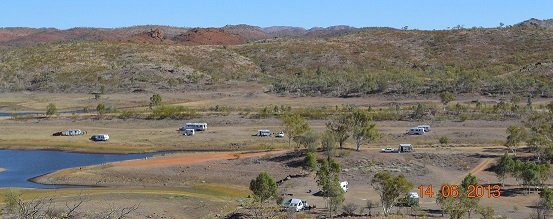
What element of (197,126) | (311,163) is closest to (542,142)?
(311,163)

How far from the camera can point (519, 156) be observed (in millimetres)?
66438

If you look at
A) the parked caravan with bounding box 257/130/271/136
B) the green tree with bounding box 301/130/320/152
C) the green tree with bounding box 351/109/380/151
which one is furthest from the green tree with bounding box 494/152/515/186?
the parked caravan with bounding box 257/130/271/136

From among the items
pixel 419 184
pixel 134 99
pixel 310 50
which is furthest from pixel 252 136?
pixel 310 50

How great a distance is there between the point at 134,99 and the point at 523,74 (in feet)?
275

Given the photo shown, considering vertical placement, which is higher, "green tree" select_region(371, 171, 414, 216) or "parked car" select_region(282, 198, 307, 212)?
"green tree" select_region(371, 171, 414, 216)

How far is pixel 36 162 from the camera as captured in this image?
248 feet

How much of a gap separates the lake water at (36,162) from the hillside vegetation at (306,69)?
6383 centimetres

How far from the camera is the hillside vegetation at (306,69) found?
5399 inches

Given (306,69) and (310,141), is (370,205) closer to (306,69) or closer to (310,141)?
(310,141)

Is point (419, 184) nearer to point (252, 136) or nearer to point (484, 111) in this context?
point (252, 136)

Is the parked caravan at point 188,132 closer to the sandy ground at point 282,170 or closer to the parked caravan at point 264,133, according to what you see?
the parked caravan at point 264,133

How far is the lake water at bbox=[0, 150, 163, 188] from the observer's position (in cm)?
6550

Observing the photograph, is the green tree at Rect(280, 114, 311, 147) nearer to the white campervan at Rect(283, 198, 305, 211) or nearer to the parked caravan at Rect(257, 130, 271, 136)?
the parked caravan at Rect(257, 130, 271, 136)

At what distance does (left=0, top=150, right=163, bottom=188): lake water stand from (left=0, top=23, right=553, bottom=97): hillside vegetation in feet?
209
